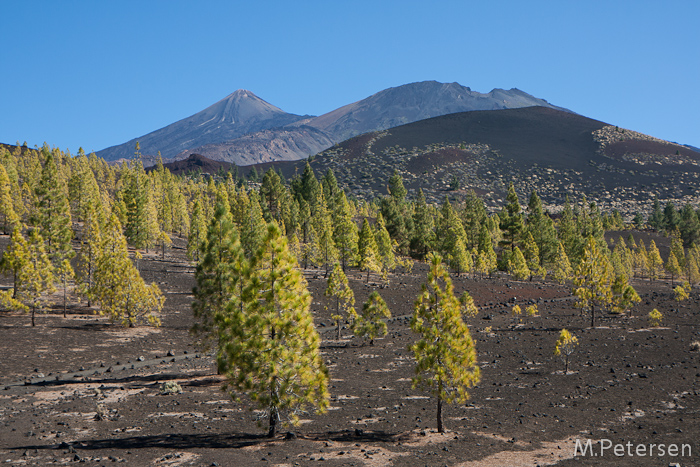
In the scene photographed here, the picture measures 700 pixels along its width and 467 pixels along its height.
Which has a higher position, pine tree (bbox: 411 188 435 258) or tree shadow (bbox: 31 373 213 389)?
pine tree (bbox: 411 188 435 258)

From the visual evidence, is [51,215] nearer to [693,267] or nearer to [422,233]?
[422,233]

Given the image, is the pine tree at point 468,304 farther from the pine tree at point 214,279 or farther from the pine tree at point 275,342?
the pine tree at point 275,342

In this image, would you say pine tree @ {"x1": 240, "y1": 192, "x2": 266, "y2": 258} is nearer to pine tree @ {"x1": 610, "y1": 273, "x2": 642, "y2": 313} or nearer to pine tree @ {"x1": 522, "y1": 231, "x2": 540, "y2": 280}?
pine tree @ {"x1": 610, "y1": 273, "x2": 642, "y2": 313}

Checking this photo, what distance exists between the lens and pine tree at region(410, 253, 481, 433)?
17078 millimetres

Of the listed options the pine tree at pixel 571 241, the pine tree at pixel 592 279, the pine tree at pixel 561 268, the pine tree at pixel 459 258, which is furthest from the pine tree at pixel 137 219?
the pine tree at pixel 571 241

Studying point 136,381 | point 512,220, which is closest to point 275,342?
point 136,381

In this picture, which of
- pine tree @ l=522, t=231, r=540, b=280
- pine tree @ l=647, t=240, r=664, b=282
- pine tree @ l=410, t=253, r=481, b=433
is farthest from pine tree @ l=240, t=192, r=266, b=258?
pine tree @ l=647, t=240, r=664, b=282

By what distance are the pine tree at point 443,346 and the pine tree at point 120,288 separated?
2674 cm

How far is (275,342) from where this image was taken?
53.3 ft

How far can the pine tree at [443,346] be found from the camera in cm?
1708

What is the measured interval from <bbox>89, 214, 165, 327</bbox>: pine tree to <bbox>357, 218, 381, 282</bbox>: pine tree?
1094 inches

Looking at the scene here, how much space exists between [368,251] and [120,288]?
30849 mm

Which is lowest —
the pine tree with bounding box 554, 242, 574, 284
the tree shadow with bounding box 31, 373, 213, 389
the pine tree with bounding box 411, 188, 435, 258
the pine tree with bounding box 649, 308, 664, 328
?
the tree shadow with bounding box 31, 373, 213, 389

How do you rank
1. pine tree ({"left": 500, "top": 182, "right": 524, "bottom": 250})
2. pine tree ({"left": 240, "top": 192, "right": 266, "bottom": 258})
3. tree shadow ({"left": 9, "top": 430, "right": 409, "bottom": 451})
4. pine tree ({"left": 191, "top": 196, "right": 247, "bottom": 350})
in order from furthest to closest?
pine tree ({"left": 500, "top": 182, "right": 524, "bottom": 250}) < pine tree ({"left": 240, "top": 192, "right": 266, "bottom": 258}) < pine tree ({"left": 191, "top": 196, "right": 247, "bottom": 350}) < tree shadow ({"left": 9, "top": 430, "right": 409, "bottom": 451})
